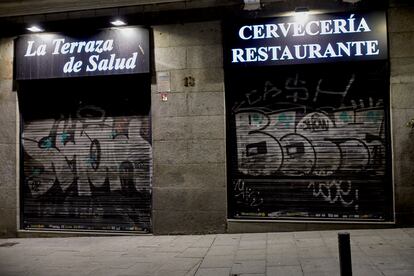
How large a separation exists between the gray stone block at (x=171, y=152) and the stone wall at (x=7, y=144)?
3227 millimetres

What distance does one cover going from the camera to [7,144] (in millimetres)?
9273

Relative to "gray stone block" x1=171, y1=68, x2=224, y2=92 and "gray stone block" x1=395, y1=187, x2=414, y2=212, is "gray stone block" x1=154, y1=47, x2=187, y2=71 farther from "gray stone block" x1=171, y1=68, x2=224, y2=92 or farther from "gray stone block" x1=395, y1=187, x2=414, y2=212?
"gray stone block" x1=395, y1=187, x2=414, y2=212

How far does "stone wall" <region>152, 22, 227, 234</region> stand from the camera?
8.45 m

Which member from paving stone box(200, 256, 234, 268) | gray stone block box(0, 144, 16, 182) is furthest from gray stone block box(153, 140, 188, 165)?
gray stone block box(0, 144, 16, 182)

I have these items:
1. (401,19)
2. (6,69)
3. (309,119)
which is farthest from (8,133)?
(401,19)

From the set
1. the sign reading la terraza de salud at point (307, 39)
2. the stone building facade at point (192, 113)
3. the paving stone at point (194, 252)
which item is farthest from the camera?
the stone building facade at point (192, 113)

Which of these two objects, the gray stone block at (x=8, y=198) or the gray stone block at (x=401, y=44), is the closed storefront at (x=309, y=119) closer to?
the gray stone block at (x=401, y=44)

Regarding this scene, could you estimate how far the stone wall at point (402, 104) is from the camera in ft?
25.8

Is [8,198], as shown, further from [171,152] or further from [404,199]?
[404,199]

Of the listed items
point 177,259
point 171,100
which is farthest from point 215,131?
point 177,259

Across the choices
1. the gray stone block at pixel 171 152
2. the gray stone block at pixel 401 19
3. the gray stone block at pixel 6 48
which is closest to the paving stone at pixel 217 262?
the gray stone block at pixel 171 152

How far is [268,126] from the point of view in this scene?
846cm

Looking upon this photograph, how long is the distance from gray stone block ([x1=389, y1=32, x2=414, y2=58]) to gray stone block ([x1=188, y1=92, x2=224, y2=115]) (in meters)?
3.31

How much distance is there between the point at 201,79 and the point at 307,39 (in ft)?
7.17
